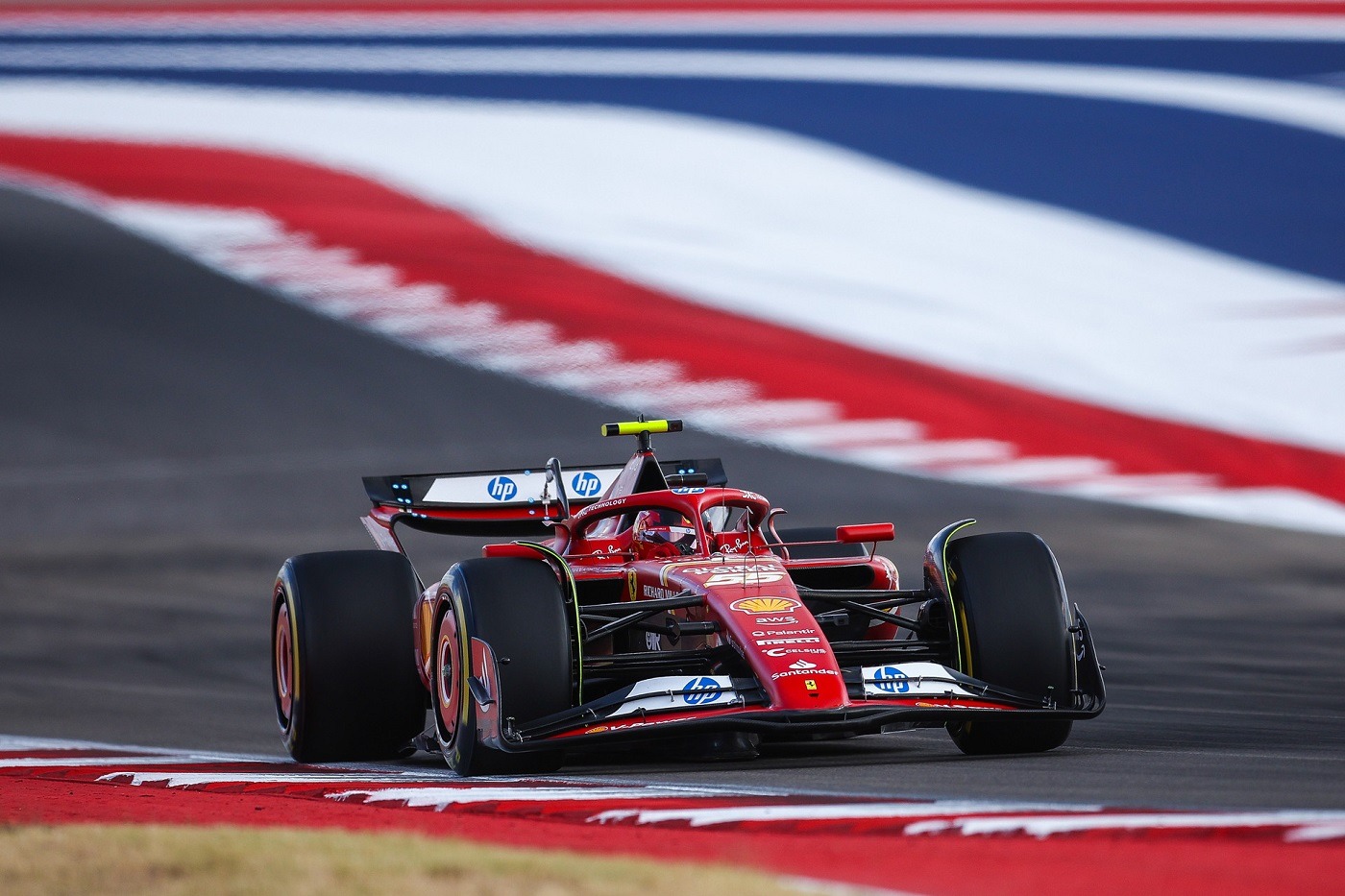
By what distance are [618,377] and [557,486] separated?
1122cm

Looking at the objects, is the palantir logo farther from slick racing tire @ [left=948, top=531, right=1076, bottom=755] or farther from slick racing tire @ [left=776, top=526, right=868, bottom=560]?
slick racing tire @ [left=776, top=526, right=868, bottom=560]

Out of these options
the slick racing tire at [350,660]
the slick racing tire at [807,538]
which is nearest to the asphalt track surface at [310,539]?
the slick racing tire at [350,660]

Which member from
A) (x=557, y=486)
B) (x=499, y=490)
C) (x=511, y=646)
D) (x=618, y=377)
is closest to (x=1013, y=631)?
(x=511, y=646)

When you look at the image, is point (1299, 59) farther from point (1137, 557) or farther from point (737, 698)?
point (737, 698)

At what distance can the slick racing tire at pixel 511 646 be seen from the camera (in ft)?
26.3

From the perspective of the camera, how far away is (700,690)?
790 cm

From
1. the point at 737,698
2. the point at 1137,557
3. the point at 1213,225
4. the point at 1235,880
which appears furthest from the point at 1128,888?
the point at 1213,225

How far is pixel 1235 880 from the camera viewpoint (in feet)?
16.0

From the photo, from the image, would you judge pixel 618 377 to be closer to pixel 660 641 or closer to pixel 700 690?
pixel 660 641

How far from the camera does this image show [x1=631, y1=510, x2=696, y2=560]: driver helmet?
30.9 feet

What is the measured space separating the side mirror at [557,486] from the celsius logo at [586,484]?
82 millimetres

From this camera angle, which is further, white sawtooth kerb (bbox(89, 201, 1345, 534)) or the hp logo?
white sawtooth kerb (bbox(89, 201, 1345, 534))

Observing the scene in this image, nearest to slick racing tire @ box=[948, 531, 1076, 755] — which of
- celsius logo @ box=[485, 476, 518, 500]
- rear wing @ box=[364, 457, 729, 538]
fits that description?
rear wing @ box=[364, 457, 729, 538]

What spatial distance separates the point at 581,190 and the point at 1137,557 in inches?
505
